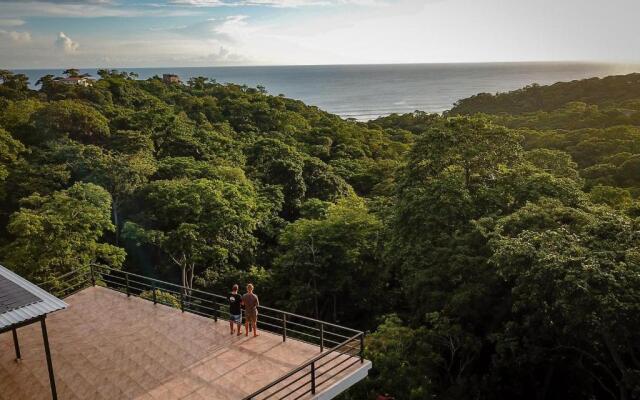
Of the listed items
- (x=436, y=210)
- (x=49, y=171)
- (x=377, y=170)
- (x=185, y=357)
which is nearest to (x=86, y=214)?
(x=49, y=171)

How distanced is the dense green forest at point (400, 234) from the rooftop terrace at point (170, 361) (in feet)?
19.3

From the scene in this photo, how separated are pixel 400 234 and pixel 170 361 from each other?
34.7ft

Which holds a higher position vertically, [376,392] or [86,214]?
[86,214]

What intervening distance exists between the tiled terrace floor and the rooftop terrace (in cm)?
2

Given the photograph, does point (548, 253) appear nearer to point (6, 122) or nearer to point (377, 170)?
point (377, 170)

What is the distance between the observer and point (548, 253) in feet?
40.8

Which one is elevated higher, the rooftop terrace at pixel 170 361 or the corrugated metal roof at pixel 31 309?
the corrugated metal roof at pixel 31 309

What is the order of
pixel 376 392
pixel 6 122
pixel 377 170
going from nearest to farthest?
pixel 376 392 < pixel 6 122 < pixel 377 170

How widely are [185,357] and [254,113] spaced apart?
160ft

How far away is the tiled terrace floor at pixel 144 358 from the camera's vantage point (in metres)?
8.52

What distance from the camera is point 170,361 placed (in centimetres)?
932

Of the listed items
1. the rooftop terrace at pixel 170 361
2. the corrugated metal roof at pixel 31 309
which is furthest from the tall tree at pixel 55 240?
the corrugated metal roof at pixel 31 309

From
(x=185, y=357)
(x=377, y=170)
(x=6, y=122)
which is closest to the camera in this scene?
(x=185, y=357)

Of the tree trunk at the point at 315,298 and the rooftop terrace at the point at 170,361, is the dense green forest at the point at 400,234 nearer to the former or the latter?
the tree trunk at the point at 315,298
